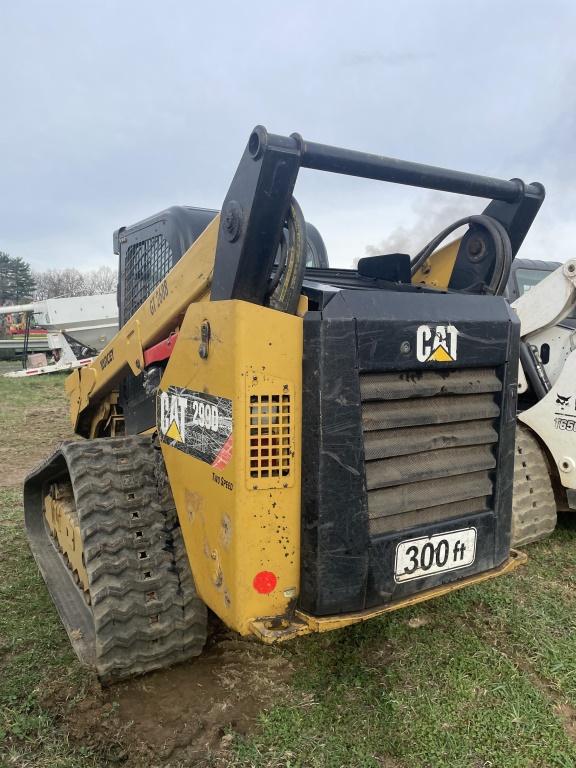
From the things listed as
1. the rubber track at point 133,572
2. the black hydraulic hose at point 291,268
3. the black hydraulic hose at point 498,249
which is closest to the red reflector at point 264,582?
the rubber track at point 133,572

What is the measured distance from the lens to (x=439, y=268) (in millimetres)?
3023

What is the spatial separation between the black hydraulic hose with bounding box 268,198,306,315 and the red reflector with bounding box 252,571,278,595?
88cm

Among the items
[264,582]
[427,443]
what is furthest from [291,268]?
[264,582]

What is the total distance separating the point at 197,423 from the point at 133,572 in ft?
2.19

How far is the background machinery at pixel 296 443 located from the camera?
6.53ft

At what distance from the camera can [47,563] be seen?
345 cm

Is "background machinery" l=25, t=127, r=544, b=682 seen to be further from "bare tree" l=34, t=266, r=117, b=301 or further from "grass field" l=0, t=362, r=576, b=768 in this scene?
"bare tree" l=34, t=266, r=117, b=301

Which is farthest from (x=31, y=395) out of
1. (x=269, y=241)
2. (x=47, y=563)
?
(x=269, y=241)

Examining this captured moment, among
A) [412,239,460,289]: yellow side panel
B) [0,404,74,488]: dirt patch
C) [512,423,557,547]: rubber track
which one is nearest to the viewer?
[412,239,460,289]: yellow side panel

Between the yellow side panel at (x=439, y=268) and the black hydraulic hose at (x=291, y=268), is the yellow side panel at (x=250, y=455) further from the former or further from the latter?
the yellow side panel at (x=439, y=268)

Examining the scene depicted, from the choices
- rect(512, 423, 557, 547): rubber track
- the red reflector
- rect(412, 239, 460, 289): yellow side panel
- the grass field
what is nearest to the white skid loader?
rect(512, 423, 557, 547): rubber track

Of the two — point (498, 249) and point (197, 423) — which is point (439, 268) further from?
point (197, 423)

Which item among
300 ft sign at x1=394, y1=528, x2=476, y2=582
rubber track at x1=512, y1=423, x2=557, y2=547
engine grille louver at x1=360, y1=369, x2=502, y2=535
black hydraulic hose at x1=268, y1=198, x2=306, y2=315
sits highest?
black hydraulic hose at x1=268, y1=198, x2=306, y2=315

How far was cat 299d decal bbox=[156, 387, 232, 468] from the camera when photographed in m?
2.03
